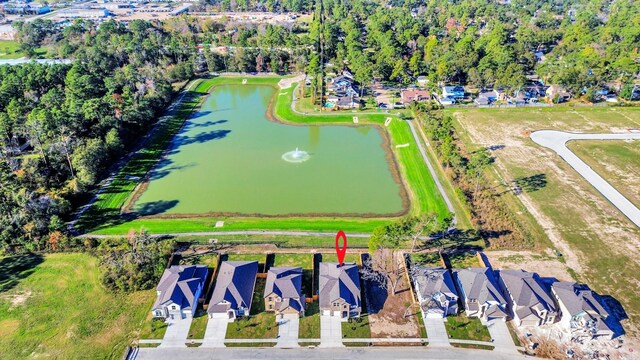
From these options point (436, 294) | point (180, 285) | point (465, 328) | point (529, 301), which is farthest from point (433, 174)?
point (180, 285)

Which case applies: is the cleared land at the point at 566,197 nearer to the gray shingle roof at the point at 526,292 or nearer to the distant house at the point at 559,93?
the distant house at the point at 559,93

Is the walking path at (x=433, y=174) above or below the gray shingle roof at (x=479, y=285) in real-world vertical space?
above

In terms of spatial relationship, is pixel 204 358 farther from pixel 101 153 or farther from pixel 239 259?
pixel 101 153

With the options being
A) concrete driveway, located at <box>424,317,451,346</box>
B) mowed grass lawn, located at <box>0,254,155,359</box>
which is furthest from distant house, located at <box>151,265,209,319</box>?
concrete driveway, located at <box>424,317,451,346</box>

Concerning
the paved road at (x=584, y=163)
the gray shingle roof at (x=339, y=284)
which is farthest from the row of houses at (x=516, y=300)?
the paved road at (x=584, y=163)

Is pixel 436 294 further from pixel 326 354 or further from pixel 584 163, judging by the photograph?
pixel 584 163

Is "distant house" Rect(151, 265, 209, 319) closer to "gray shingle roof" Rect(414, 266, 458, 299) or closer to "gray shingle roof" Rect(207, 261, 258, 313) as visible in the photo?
"gray shingle roof" Rect(207, 261, 258, 313)

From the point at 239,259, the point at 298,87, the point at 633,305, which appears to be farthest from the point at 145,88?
the point at 633,305
